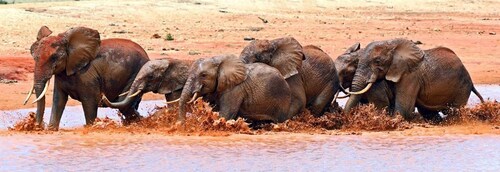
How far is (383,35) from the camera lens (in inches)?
1158

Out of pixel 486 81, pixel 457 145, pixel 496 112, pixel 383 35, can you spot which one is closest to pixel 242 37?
pixel 383 35

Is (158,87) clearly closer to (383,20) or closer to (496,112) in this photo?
(496,112)

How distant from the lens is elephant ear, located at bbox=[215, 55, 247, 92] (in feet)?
45.5

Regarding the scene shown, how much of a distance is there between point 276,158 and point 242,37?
1506 centimetres

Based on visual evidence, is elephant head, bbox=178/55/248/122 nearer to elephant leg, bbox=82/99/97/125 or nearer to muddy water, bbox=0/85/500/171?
muddy water, bbox=0/85/500/171

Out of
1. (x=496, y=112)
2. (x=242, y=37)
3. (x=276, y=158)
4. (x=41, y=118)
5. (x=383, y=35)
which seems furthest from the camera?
(x=383, y=35)

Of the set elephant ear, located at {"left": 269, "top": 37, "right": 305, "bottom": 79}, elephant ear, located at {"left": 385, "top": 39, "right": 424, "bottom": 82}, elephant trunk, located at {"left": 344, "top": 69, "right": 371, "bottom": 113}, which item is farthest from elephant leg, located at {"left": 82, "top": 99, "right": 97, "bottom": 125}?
elephant ear, located at {"left": 385, "top": 39, "right": 424, "bottom": 82}

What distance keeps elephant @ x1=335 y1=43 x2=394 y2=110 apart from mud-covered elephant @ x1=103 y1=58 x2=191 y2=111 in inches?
84.9

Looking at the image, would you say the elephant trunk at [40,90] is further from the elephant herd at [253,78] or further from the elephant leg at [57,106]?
the elephant leg at [57,106]

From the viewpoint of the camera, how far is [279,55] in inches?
576

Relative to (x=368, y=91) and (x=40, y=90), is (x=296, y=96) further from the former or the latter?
(x=40, y=90)

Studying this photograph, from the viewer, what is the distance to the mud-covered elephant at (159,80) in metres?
14.1

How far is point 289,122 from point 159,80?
1.63 m

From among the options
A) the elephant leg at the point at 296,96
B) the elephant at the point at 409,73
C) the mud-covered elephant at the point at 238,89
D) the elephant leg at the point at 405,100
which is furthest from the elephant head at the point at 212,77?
the elephant leg at the point at 405,100
